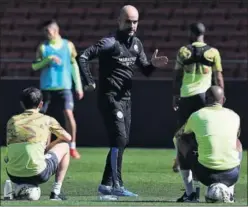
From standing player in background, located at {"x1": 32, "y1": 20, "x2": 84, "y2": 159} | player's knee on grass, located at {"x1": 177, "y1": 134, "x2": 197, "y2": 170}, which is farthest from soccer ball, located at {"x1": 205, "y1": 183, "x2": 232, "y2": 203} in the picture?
standing player in background, located at {"x1": 32, "y1": 20, "x2": 84, "y2": 159}

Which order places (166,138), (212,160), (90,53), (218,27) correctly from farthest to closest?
1. (218,27)
2. (166,138)
3. (90,53)
4. (212,160)

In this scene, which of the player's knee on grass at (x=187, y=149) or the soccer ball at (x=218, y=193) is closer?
the soccer ball at (x=218, y=193)

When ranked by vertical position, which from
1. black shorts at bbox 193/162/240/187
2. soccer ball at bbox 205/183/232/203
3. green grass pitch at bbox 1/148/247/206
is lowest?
green grass pitch at bbox 1/148/247/206

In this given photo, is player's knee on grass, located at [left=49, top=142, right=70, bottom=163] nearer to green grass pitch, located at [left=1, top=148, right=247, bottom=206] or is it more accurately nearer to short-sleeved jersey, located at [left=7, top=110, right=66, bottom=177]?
short-sleeved jersey, located at [left=7, top=110, right=66, bottom=177]

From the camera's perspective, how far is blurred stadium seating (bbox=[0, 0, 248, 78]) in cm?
1948

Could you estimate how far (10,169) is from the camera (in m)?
9.23

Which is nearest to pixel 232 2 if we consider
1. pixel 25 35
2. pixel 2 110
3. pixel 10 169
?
pixel 25 35

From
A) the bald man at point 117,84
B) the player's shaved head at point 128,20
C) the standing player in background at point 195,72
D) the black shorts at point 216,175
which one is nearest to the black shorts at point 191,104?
the standing player in background at point 195,72

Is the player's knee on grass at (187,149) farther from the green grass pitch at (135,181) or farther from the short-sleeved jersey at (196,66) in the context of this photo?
the short-sleeved jersey at (196,66)

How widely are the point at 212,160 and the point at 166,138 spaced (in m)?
7.66

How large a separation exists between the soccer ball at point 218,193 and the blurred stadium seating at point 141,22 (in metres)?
10.1

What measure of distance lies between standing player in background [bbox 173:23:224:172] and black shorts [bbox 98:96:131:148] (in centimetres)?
162

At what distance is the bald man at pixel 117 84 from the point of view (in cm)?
999

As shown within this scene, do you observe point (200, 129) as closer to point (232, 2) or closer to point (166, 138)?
point (166, 138)
